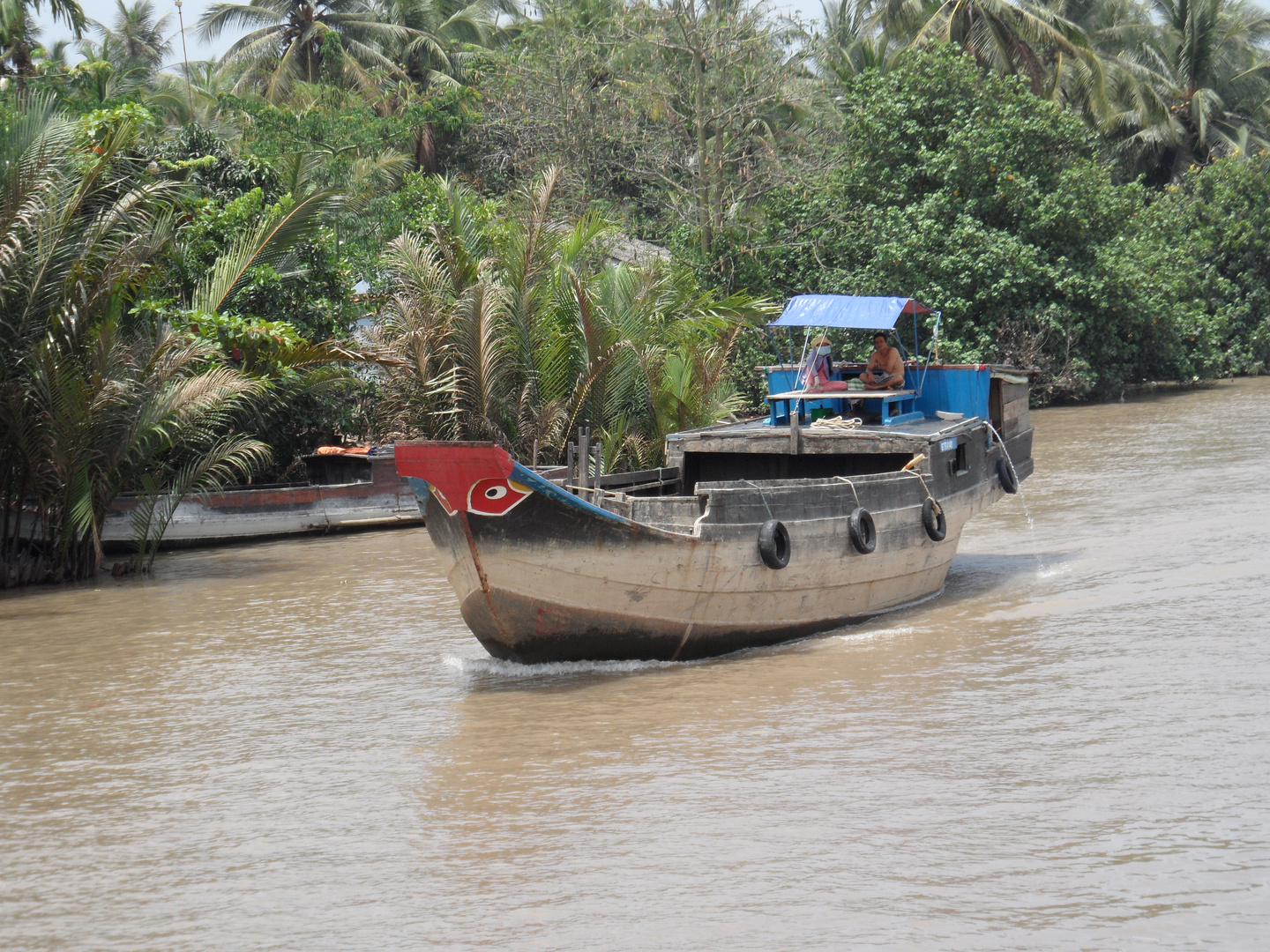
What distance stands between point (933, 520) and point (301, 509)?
763cm

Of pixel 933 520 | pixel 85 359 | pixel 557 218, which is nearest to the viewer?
pixel 933 520

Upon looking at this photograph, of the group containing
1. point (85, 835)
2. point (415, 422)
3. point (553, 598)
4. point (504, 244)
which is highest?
point (504, 244)

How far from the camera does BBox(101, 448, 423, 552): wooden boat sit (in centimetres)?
1397

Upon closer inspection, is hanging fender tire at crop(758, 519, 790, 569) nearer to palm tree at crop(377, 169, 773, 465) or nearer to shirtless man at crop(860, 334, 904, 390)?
shirtless man at crop(860, 334, 904, 390)

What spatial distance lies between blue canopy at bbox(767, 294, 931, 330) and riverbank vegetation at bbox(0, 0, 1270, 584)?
168 inches

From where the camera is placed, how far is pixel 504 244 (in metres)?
15.7

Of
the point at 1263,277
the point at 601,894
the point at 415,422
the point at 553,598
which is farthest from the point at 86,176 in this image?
the point at 1263,277

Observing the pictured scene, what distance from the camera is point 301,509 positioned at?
14438 millimetres

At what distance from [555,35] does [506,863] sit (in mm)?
24340

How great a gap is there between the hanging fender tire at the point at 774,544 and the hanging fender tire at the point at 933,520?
165 centimetres

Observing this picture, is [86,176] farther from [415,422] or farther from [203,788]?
[203,788]

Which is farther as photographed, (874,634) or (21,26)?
(21,26)

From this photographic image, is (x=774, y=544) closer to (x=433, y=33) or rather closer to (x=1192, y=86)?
(x=433, y=33)

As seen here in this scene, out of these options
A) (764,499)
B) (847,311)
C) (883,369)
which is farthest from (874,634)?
(847,311)
